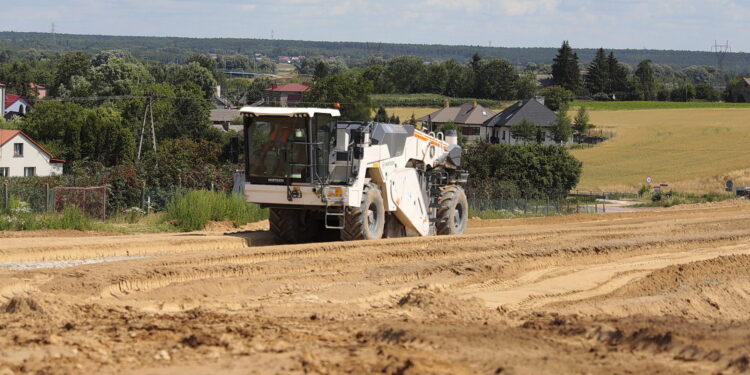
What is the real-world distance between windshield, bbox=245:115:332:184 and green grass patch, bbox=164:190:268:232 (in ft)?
20.4

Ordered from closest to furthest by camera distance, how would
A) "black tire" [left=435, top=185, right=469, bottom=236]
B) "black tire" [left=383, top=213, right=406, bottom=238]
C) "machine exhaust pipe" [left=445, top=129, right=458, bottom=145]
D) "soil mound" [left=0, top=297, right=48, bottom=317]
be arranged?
1. "soil mound" [left=0, top=297, right=48, bottom=317]
2. "black tire" [left=383, top=213, right=406, bottom=238]
3. "black tire" [left=435, top=185, right=469, bottom=236]
4. "machine exhaust pipe" [left=445, top=129, right=458, bottom=145]

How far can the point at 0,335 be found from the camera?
10367mm

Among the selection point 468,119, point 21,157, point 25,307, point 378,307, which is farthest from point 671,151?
point 25,307

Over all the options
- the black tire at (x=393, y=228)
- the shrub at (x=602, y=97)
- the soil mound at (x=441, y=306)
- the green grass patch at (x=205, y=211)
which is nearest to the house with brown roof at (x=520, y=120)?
the shrub at (x=602, y=97)

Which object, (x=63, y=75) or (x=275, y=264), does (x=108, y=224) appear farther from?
(x=63, y=75)

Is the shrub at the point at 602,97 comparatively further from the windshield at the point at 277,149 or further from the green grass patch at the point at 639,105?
the windshield at the point at 277,149

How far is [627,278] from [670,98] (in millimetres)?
139933

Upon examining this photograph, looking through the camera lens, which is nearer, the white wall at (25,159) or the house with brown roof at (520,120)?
the white wall at (25,159)

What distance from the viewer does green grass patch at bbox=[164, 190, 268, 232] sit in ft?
84.7

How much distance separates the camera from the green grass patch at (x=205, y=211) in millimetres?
25812

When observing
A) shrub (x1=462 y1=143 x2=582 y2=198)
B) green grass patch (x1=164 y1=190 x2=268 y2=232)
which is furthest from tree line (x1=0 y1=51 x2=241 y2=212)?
shrub (x1=462 y1=143 x2=582 y2=198)

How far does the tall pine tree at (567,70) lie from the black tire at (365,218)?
134558 mm

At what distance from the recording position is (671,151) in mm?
90750

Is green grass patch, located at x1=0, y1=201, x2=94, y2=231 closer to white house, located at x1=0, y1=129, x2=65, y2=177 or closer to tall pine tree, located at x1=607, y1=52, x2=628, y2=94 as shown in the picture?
white house, located at x1=0, y1=129, x2=65, y2=177
